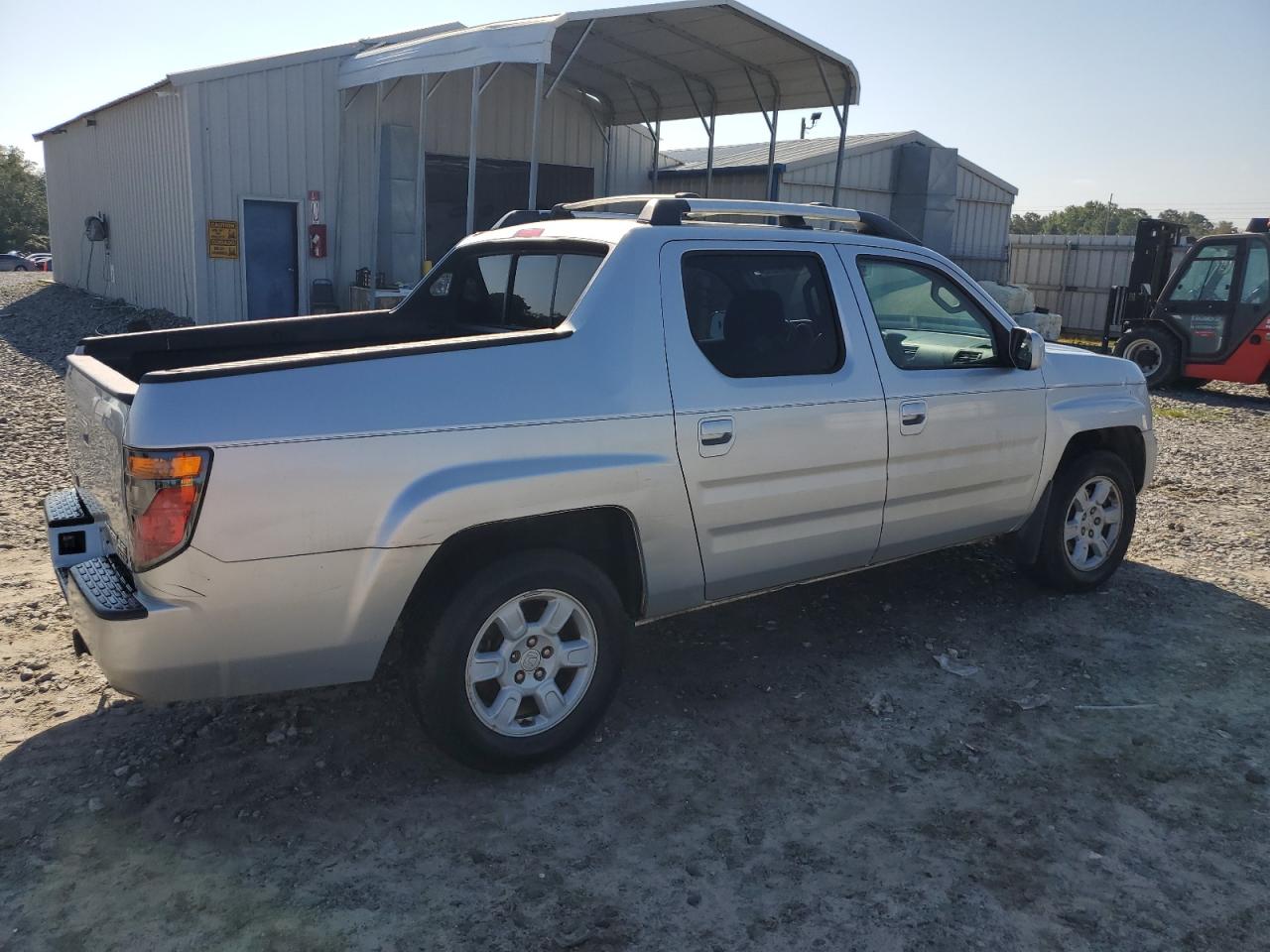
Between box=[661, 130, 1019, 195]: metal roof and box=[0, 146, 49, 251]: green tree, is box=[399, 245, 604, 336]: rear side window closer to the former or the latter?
box=[661, 130, 1019, 195]: metal roof

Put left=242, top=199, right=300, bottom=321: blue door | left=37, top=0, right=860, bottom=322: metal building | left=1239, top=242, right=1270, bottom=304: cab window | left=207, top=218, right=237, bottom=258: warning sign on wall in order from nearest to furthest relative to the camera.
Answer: left=1239, top=242, right=1270, bottom=304: cab window
left=37, top=0, right=860, bottom=322: metal building
left=207, top=218, right=237, bottom=258: warning sign on wall
left=242, top=199, right=300, bottom=321: blue door

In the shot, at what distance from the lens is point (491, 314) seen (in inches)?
181

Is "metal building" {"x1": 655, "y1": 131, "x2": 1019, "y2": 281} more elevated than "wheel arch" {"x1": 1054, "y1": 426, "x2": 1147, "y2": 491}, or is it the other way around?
"metal building" {"x1": 655, "y1": 131, "x2": 1019, "y2": 281}

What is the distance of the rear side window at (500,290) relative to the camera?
4.03 m

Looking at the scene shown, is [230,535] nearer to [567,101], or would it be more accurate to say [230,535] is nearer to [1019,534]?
[1019,534]

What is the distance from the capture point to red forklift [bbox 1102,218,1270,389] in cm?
1303

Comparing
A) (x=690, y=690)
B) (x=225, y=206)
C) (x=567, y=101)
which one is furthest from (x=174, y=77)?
(x=690, y=690)

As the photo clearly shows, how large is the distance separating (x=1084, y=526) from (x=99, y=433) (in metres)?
4.81

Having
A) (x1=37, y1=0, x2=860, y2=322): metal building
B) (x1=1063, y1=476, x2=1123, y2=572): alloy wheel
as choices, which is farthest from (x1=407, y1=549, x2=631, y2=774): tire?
(x1=37, y1=0, x2=860, y2=322): metal building

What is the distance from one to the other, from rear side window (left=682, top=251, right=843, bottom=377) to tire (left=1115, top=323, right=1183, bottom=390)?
11413 millimetres

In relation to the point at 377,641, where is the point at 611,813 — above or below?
below

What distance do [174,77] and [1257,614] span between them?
14.0m

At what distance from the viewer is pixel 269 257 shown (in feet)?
49.5

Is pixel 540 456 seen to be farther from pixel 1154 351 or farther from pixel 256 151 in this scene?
pixel 1154 351
